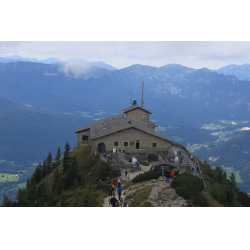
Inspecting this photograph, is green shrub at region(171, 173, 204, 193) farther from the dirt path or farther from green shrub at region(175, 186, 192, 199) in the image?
the dirt path

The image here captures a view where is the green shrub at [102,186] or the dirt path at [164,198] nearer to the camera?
the dirt path at [164,198]

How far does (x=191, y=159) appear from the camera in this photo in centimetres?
4025

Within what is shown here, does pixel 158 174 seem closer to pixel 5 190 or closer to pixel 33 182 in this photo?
pixel 33 182

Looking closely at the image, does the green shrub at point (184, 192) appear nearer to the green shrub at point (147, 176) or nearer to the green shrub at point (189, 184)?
the green shrub at point (189, 184)

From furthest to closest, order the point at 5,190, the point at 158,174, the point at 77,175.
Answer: the point at 5,190 → the point at 77,175 → the point at 158,174

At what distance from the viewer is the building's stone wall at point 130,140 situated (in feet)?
129

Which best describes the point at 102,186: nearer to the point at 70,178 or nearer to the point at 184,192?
the point at 70,178

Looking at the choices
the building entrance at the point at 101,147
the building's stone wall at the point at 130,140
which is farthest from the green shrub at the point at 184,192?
the building entrance at the point at 101,147

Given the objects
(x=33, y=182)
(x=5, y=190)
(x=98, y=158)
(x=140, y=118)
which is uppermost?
(x=140, y=118)

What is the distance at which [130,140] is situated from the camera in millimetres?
39844

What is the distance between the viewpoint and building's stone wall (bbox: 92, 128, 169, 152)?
39.2 meters

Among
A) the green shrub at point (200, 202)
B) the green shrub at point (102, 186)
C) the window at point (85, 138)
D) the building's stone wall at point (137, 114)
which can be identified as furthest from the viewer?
the building's stone wall at point (137, 114)
